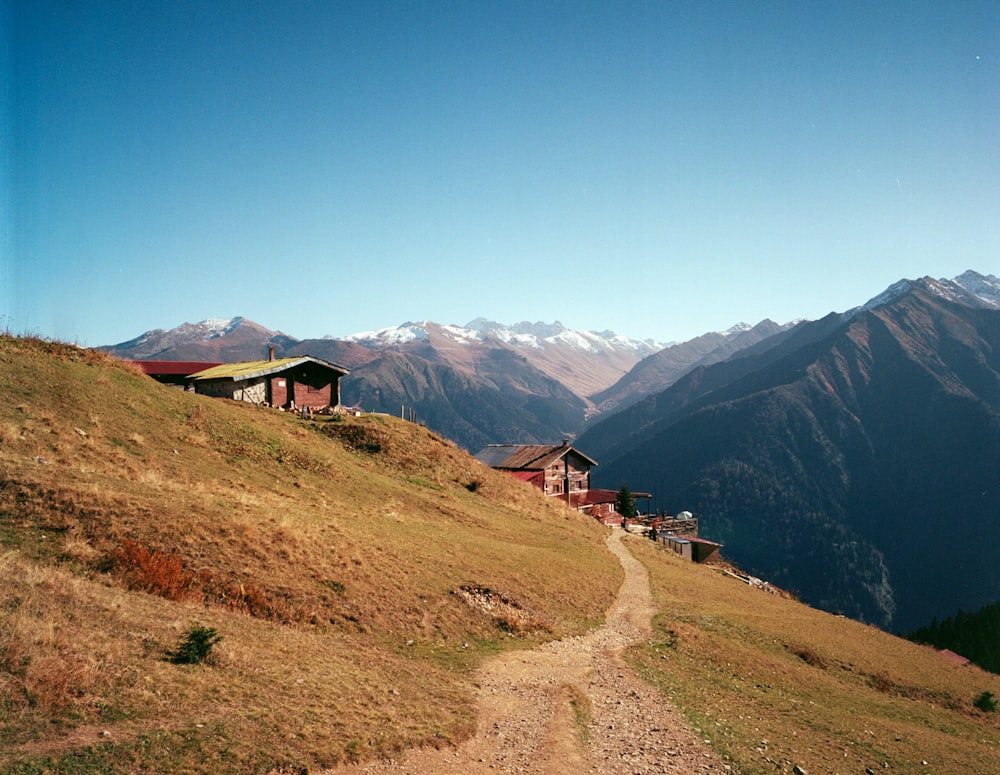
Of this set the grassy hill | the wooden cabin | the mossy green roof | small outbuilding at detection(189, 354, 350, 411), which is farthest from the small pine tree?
the mossy green roof

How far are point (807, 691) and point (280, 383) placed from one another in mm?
46640

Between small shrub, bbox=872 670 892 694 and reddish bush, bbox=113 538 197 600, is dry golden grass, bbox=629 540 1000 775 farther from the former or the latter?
reddish bush, bbox=113 538 197 600

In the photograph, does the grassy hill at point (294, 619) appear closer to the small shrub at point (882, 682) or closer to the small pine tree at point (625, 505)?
the small shrub at point (882, 682)

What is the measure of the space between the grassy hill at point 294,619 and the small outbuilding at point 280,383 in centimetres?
999

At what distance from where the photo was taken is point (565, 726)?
52.3 feet

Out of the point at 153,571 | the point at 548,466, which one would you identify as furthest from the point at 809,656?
the point at 548,466

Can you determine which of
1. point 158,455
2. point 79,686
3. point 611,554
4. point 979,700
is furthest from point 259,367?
point 979,700

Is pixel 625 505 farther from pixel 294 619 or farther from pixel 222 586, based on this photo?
pixel 222 586

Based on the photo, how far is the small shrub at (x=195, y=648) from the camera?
43.5ft

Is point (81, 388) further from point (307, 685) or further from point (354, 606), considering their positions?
point (307, 685)

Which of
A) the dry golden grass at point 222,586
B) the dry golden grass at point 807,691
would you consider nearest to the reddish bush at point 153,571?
the dry golden grass at point 222,586

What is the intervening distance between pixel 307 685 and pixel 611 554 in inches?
1280

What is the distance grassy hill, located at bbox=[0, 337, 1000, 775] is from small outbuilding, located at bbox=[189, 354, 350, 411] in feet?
32.8

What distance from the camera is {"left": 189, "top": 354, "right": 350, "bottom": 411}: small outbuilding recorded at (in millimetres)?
50094
